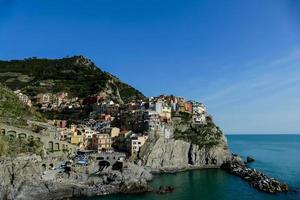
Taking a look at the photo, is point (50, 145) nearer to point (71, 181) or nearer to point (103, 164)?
point (103, 164)

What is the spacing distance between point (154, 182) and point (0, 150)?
2059 cm

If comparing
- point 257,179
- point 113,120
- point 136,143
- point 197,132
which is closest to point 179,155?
point 136,143

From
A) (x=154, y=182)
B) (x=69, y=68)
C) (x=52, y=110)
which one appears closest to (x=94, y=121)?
(x=52, y=110)

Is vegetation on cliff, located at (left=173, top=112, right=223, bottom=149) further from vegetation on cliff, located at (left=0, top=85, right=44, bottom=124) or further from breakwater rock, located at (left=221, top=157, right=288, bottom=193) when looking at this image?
vegetation on cliff, located at (left=0, top=85, right=44, bottom=124)

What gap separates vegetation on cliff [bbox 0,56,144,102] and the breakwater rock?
40405 millimetres

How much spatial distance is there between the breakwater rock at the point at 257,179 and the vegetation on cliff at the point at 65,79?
133 feet

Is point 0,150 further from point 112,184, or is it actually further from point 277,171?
point 277,171

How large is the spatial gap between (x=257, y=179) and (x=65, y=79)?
70.3m

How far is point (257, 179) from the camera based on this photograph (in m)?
52.6

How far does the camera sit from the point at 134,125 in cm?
7281

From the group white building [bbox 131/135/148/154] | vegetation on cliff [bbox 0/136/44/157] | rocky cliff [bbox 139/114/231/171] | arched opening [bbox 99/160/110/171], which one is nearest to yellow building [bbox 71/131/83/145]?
white building [bbox 131/135/148/154]

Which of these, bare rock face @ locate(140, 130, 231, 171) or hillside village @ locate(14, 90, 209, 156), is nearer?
bare rock face @ locate(140, 130, 231, 171)

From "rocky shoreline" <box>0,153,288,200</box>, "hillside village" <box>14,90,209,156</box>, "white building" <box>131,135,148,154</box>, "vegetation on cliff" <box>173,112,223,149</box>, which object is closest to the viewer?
"rocky shoreline" <box>0,153,288,200</box>

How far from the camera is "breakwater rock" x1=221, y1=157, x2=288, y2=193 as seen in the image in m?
47.1
